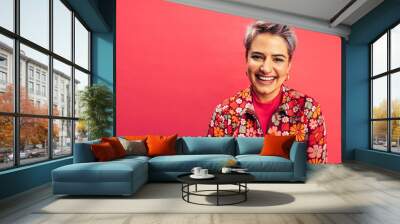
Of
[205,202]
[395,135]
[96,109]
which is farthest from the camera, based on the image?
[395,135]

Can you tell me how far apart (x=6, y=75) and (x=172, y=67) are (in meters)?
4.00

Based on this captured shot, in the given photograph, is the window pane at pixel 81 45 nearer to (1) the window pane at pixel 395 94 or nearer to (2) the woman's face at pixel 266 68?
(2) the woman's face at pixel 266 68

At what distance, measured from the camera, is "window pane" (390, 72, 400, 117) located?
7.64 m

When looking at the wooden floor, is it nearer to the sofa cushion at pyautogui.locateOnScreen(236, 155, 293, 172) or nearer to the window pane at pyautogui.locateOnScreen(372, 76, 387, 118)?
the sofa cushion at pyautogui.locateOnScreen(236, 155, 293, 172)

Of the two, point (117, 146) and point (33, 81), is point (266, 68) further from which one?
point (33, 81)

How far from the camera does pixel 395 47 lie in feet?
25.5

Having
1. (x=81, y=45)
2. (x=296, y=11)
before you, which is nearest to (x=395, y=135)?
(x=296, y=11)

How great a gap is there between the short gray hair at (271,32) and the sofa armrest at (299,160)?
3008 millimetres

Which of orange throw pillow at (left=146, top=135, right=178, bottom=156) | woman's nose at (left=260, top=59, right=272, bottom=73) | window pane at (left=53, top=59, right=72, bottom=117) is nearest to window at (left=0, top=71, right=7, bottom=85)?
window pane at (left=53, top=59, right=72, bottom=117)

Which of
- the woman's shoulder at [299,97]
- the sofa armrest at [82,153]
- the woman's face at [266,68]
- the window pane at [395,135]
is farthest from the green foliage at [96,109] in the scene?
the window pane at [395,135]

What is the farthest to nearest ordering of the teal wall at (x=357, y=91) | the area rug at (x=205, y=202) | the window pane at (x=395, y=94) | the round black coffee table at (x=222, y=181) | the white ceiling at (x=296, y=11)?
the teal wall at (x=357, y=91), the window pane at (x=395, y=94), the white ceiling at (x=296, y=11), the round black coffee table at (x=222, y=181), the area rug at (x=205, y=202)

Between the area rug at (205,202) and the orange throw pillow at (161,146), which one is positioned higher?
the orange throw pillow at (161,146)

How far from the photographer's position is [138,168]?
507cm

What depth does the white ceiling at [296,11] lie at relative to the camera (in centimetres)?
752
